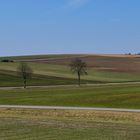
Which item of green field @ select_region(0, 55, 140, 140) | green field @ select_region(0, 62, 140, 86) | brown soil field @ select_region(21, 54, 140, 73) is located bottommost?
green field @ select_region(0, 55, 140, 140)

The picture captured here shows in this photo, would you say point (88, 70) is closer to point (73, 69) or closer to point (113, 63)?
point (73, 69)

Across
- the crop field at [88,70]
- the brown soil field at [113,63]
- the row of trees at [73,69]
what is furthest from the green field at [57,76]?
the brown soil field at [113,63]

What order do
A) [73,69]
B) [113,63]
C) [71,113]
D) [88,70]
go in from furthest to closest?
[113,63]
[88,70]
[73,69]
[71,113]

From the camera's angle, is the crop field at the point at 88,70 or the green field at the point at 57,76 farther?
the crop field at the point at 88,70

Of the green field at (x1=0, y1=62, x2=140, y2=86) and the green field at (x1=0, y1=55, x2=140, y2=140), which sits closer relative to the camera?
the green field at (x1=0, y1=55, x2=140, y2=140)

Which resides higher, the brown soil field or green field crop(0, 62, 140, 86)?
the brown soil field

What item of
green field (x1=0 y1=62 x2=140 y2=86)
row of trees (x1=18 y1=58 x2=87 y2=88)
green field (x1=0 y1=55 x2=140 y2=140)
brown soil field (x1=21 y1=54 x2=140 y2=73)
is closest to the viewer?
green field (x1=0 y1=55 x2=140 y2=140)

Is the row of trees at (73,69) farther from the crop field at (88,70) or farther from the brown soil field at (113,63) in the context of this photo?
the brown soil field at (113,63)

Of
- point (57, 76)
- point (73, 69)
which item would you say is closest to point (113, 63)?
point (73, 69)

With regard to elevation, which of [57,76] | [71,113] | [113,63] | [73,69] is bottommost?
[71,113]

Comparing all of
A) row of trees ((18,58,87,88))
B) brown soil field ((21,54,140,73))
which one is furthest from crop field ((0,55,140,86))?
row of trees ((18,58,87,88))

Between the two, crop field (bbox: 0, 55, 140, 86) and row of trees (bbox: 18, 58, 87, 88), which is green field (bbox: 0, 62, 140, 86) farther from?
row of trees (bbox: 18, 58, 87, 88)

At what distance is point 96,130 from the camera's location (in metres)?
20.0

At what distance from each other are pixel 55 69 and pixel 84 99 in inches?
4177
